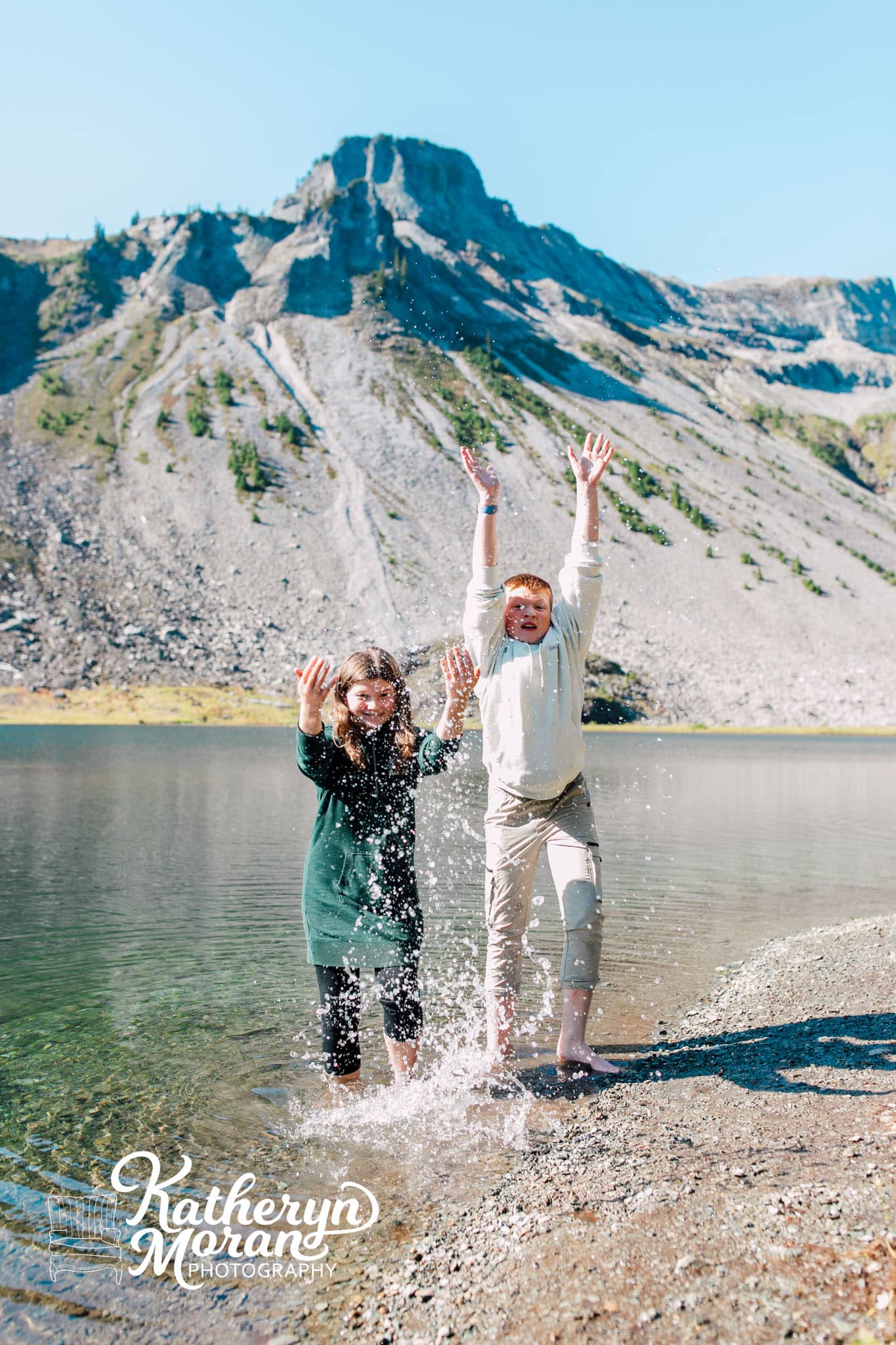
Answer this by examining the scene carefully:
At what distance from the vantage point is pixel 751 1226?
4137mm

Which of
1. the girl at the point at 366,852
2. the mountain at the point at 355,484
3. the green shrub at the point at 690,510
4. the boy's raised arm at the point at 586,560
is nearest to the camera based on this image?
the girl at the point at 366,852

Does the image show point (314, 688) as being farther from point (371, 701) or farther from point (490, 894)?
point (490, 894)

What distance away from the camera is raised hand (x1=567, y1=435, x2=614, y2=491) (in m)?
6.94

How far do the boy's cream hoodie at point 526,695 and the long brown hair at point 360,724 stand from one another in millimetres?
611

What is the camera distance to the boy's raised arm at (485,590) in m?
6.48

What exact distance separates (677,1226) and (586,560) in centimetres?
417

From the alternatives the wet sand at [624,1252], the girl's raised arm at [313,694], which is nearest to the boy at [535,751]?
the wet sand at [624,1252]

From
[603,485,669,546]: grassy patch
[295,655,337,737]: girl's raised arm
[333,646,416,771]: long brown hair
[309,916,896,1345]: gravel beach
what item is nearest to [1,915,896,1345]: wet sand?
[309,916,896,1345]: gravel beach

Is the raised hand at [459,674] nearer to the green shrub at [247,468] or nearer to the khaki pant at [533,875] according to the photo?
the khaki pant at [533,875]

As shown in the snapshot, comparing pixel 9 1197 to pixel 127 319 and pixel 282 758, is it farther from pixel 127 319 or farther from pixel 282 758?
pixel 127 319

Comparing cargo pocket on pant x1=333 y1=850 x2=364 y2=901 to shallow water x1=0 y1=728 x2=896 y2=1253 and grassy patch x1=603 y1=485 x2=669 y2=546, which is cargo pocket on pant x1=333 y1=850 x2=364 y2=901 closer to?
shallow water x1=0 y1=728 x2=896 y2=1253

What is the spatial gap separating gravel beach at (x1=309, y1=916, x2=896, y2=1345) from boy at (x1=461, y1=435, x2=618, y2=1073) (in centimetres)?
78

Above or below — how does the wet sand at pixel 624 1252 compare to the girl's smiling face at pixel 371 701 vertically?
below

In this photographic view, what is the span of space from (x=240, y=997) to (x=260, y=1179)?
384 centimetres
